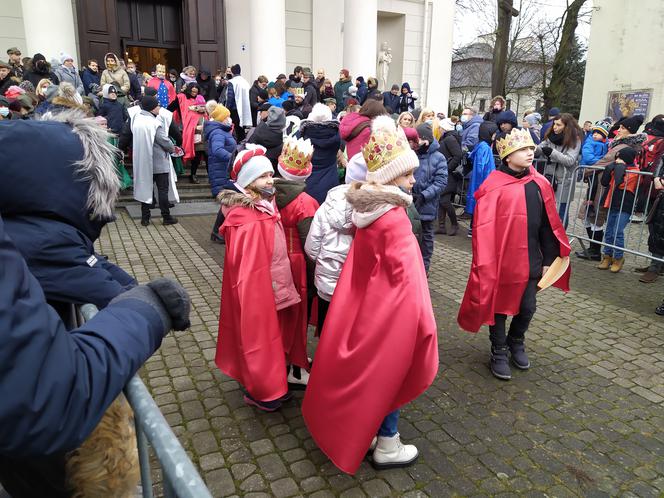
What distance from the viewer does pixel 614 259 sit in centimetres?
695

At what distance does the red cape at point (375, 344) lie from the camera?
8.11ft

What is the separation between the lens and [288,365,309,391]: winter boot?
3.75m

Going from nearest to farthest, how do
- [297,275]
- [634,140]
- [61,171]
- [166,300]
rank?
[166,300] → [61,171] → [297,275] → [634,140]

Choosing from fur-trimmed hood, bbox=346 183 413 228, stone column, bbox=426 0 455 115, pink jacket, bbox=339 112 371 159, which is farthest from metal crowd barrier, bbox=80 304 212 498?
stone column, bbox=426 0 455 115

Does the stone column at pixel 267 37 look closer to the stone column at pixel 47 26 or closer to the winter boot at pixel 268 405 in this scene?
the stone column at pixel 47 26

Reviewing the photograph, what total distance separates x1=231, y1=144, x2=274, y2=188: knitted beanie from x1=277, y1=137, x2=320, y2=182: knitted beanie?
286 mm

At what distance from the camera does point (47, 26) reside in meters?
13.7

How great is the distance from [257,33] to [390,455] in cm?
1509

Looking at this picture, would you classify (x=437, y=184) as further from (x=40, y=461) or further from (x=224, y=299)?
(x=40, y=461)

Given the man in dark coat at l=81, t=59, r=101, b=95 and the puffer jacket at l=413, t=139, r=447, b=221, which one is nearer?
the puffer jacket at l=413, t=139, r=447, b=221

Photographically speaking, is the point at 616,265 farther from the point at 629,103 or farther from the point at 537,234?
the point at 629,103

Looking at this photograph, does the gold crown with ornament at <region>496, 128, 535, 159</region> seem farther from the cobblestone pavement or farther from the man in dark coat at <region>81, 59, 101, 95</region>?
the man in dark coat at <region>81, 59, 101, 95</region>

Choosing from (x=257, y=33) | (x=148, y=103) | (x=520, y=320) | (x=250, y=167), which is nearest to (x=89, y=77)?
(x=257, y=33)

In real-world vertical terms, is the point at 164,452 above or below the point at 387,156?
below
